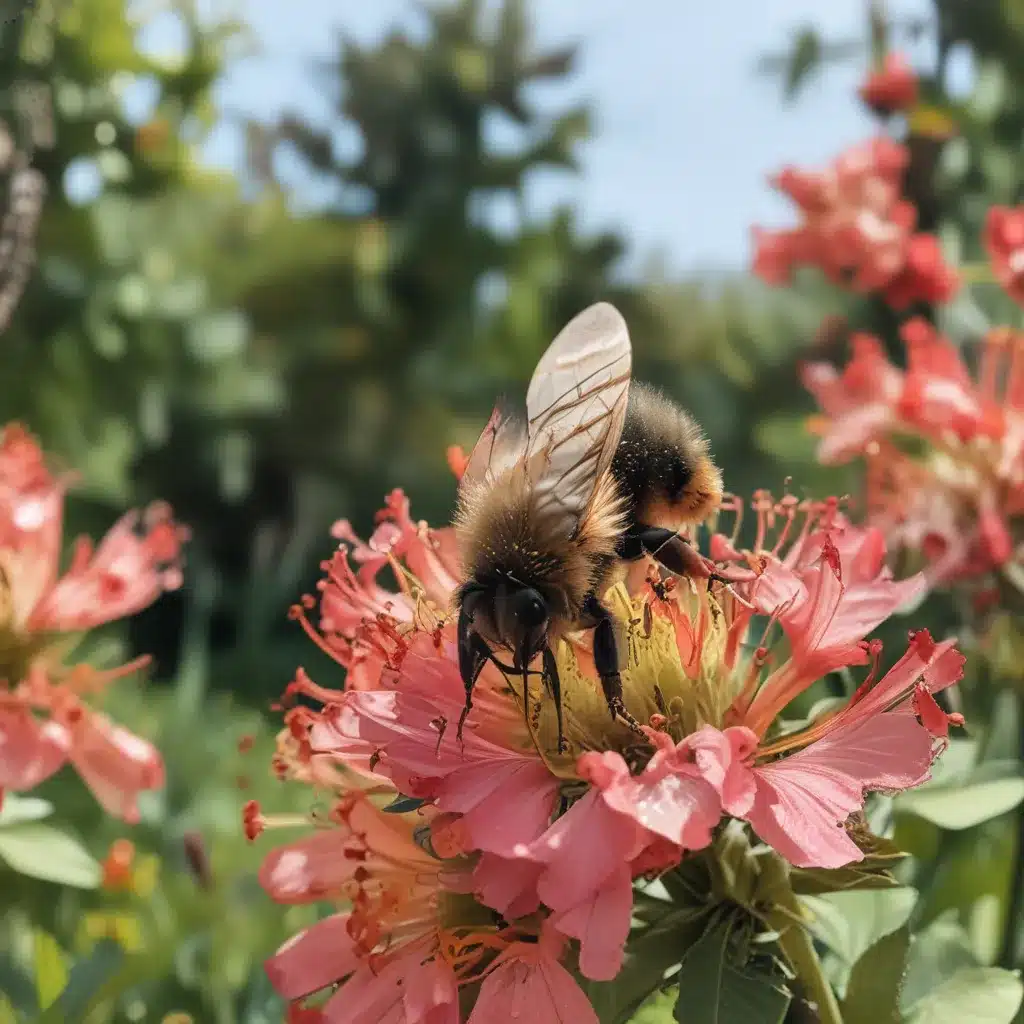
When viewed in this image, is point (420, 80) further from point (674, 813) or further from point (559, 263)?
point (674, 813)

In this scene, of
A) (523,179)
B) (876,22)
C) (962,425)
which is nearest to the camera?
(962,425)

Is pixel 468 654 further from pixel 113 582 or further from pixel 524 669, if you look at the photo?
pixel 113 582

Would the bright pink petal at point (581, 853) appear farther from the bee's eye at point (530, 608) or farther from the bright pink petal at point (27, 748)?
the bright pink petal at point (27, 748)

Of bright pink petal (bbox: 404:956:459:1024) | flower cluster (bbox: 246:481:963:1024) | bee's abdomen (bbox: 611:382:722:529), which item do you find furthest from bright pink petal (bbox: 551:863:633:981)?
bee's abdomen (bbox: 611:382:722:529)

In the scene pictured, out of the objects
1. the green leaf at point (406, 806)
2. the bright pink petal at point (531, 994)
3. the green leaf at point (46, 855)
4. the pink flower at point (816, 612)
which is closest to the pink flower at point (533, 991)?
the bright pink petal at point (531, 994)

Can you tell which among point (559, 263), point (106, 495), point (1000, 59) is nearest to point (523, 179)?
point (559, 263)

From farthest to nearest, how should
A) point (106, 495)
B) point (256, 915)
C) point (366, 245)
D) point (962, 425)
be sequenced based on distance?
point (366, 245) < point (106, 495) < point (256, 915) < point (962, 425)

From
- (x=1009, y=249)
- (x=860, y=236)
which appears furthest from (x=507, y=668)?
(x=860, y=236)
